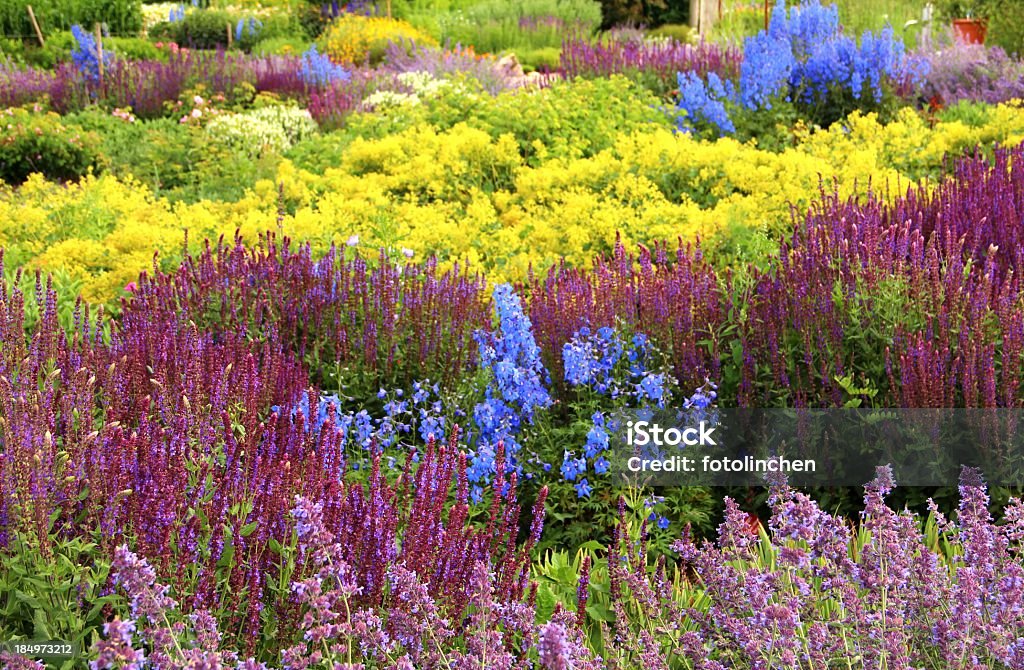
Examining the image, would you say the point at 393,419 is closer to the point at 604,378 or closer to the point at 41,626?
the point at 604,378

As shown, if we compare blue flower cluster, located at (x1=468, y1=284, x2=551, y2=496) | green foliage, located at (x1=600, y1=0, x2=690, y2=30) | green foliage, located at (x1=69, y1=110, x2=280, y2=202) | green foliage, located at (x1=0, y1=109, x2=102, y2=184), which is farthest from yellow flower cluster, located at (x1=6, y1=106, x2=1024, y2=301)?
green foliage, located at (x1=600, y1=0, x2=690, y2=30)

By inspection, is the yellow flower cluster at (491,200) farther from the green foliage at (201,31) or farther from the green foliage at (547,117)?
the green foliage at (201,31)

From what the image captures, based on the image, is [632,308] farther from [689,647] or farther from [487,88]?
[487,88]

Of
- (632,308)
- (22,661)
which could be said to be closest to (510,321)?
(632,308)

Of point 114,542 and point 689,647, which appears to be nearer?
point 689,647

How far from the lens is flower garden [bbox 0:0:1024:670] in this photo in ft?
7.02

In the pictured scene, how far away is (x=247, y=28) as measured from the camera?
65.6 feet

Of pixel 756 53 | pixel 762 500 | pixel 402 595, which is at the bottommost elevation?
pixel 762 500

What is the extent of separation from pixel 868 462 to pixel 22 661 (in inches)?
103

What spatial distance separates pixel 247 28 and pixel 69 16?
3716 millimetres

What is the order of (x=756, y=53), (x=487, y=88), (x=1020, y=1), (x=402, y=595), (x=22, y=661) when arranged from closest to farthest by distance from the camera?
(x=22, y=661) < (x=402, y=595) < (x=756, y=53) < (x=487, y=88) < (x=1020, y=1)

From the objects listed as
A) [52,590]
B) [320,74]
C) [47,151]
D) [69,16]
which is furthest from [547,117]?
[69,16]

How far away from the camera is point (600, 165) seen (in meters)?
6.93

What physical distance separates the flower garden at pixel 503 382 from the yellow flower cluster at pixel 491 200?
0.03 metres
